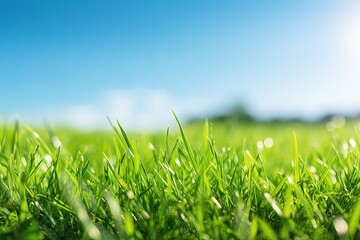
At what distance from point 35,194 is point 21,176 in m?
0.08

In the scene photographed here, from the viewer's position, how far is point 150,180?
124 cm

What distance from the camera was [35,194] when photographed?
4.16ft

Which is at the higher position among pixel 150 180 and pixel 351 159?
pixel 150 180

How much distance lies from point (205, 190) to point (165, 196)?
0.10 metres

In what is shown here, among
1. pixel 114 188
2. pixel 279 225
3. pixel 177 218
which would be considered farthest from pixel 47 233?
pixel 279 225

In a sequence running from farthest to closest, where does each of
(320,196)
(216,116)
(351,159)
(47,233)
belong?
1. (216,116)
2. (351,159)
3. (320,196)
4. (47,233)

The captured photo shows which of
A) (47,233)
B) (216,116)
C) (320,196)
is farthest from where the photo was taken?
(216,116)

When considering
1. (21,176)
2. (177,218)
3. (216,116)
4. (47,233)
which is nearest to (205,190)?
(177,218)

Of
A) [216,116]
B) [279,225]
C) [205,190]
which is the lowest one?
[216,116]

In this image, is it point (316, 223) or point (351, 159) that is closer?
point (316, 223)

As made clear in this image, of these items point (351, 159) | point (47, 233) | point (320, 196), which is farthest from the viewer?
point (351, 159)

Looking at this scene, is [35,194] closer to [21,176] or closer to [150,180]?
[21,176]

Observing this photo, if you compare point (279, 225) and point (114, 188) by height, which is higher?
point (114, 188)

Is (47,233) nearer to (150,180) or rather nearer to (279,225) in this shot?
(150,180)
